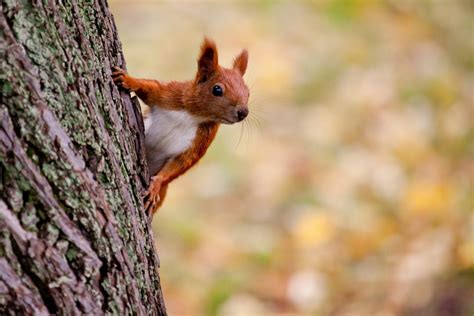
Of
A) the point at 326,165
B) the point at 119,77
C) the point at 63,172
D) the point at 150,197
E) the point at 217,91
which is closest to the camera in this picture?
the point at 63,172

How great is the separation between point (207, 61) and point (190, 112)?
14 centimetres

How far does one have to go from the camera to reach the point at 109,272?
4.58 ft

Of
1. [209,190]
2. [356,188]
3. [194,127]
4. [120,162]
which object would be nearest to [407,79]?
[356,188]

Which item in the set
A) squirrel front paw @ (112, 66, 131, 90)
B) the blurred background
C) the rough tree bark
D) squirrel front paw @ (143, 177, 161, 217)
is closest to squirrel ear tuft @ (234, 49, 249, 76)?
squirrel front paw @ (143, 177, 161, 217)

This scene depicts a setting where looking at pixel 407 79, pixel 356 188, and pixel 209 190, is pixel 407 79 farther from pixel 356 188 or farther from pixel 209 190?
pixel 209 190

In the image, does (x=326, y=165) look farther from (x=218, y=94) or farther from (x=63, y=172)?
(x=63, y=172)

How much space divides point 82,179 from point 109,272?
0.56 feet

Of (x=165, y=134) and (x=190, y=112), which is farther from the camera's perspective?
(x=190, y=112)

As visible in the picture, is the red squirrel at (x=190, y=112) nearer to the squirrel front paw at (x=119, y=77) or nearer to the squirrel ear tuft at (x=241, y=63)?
the squirrel ear tuft at (x=241, y=63)

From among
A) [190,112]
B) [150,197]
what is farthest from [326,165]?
[150,197]

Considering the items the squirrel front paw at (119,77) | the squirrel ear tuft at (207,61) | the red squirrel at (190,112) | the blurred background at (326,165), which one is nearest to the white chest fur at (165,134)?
the red squirrel at (190,112)

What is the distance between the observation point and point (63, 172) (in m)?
1.30

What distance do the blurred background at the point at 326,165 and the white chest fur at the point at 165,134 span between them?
5.67 feet

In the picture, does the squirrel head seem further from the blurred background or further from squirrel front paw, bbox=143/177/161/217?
the blurred background
